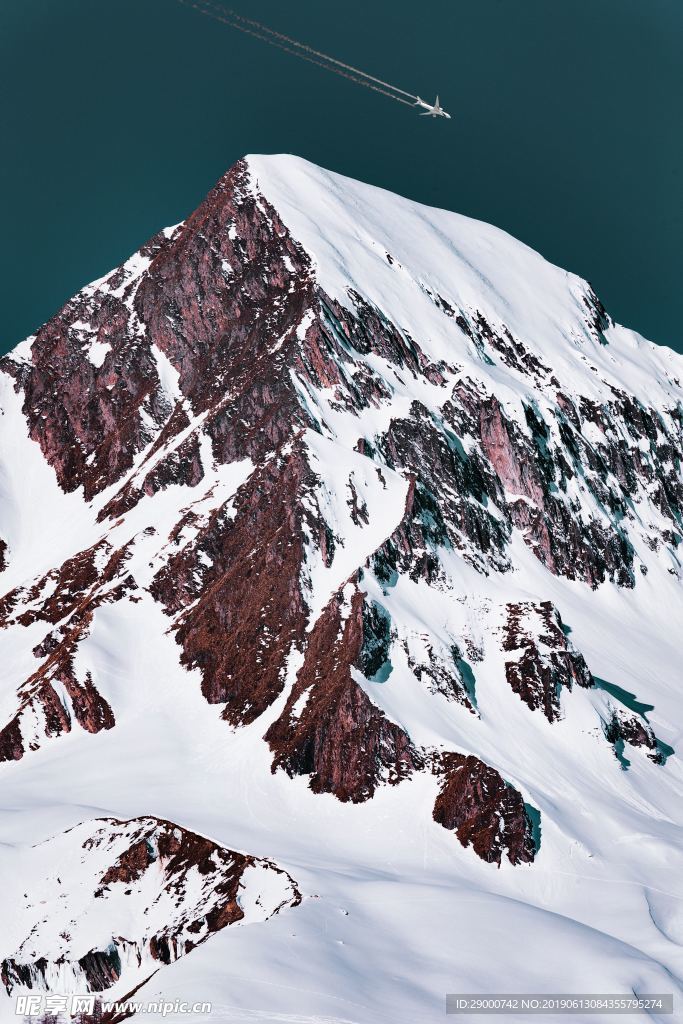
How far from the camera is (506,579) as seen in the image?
198500 millimetres

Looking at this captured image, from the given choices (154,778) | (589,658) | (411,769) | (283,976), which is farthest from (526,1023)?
(589,658)

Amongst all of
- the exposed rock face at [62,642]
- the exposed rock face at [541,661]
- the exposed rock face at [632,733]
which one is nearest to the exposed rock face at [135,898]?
the exposed rock face at [62,642]

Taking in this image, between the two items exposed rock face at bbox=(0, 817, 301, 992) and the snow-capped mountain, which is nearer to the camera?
the snow-capped mountain

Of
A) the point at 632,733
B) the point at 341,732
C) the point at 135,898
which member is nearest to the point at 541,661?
the point at 632,733

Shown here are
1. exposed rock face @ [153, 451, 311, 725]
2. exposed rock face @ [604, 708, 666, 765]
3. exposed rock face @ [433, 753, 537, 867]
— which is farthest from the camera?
exposed rock face @ [153, 451, 311, 725]

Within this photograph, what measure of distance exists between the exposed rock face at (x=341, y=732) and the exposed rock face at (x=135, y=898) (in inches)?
1116

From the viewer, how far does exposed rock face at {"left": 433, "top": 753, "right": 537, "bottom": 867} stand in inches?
5133

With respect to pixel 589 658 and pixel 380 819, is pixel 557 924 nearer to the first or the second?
pixel 380 819

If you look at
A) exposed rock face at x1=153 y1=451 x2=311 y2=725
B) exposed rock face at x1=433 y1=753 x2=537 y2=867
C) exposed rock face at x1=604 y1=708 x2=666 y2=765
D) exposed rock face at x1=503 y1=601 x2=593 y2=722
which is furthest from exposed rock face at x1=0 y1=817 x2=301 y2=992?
exposed rock face at x1=604 y1=708 x2=666 y2=765

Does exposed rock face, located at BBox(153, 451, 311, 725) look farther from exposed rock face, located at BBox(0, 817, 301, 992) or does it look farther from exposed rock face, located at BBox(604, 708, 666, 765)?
exposed rock face, located at BBox(604, 708, 666, 765)

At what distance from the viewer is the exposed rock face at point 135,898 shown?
101 m

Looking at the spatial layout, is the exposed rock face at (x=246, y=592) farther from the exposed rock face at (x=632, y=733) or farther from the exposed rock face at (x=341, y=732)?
the exposed rock face at (x=632, y=733)

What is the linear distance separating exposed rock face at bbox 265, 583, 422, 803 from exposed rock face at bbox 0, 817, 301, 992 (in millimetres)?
28356

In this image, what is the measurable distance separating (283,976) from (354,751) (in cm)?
6330
